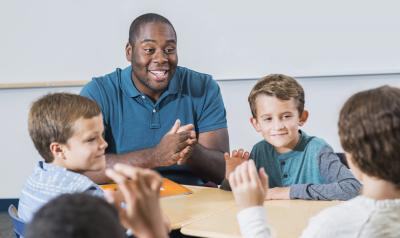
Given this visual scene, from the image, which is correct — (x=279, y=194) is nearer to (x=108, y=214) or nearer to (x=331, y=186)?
(x=331, y=186)

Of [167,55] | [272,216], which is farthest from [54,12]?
[272,216]

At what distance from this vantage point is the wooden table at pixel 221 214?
1628 mm

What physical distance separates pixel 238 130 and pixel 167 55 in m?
1.44

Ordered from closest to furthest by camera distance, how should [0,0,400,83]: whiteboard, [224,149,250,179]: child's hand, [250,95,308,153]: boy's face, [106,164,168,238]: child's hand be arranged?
1. [106,164,168,238]: child's hand
2. [224,149,250,179]: child's hand
3. [250,95,308,153]: boy's face
4. [0,0,400,83]: whiteboard

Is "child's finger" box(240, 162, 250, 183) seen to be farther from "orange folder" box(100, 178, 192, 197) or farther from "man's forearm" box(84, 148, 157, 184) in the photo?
"man's forearm" box(84, 148, 157, 184)

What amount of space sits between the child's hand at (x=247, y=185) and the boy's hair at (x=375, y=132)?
10.4 inches

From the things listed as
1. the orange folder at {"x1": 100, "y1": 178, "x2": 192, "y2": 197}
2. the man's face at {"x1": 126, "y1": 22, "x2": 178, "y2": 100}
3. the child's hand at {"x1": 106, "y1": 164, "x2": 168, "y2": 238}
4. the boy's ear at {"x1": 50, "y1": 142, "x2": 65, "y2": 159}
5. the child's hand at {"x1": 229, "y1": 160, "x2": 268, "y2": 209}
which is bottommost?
the orange folder at {"x1": 100, "y1": 178, "x2": 192, "y2": 197}

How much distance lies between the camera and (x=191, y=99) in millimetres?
2676

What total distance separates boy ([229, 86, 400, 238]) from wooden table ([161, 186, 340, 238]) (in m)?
0.36

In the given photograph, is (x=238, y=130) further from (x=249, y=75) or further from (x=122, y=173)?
(x=122, y=173)

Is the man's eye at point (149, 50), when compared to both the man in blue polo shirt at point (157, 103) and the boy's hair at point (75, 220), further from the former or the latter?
the boy's hair at point (75, 220)

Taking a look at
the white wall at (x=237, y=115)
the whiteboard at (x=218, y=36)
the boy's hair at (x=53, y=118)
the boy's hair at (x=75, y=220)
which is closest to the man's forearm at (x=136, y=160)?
the boy's hair at (x=53, y=118)

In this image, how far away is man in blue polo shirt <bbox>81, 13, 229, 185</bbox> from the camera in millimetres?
2570

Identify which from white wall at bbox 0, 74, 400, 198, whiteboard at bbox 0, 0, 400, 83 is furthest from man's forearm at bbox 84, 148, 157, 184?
whiteboard at bbox 0, 0, 400, 83
